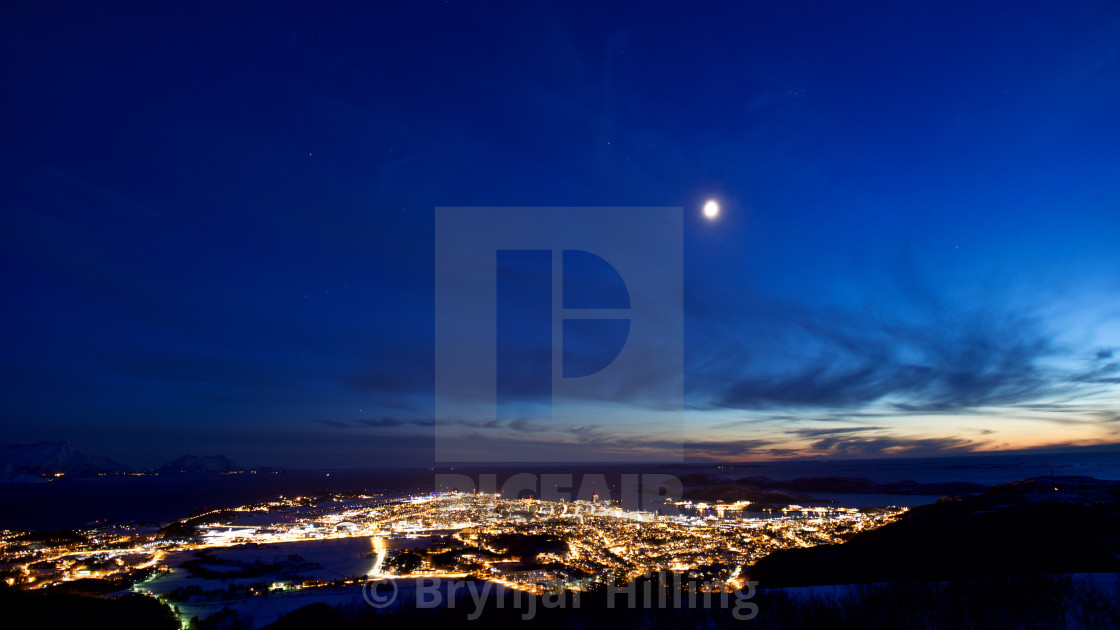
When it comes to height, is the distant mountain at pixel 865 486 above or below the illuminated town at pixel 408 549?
below

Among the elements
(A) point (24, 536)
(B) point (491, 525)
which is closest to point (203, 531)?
(A) point (24, 536)

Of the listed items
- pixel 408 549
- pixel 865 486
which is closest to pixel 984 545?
pixel 408 549

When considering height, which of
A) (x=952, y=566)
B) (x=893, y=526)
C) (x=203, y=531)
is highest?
(x=952, y=566)

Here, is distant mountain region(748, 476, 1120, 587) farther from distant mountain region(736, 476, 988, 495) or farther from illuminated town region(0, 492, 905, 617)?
distant mountain region(736, 476, 988, 495)

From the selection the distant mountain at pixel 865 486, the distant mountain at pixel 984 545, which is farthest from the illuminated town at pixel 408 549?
the distant mountain at pixel 865 486

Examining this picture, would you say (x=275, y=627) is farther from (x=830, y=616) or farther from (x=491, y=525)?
(x=491, y=525)

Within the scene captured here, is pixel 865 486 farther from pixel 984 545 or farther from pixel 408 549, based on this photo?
pixel 408 549

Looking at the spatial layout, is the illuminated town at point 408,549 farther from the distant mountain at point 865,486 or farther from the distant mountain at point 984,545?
the distant mountain at point 865,486
